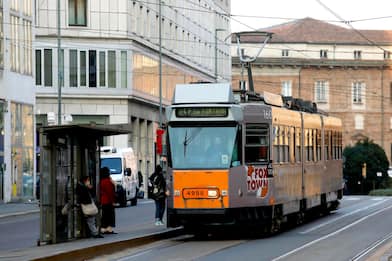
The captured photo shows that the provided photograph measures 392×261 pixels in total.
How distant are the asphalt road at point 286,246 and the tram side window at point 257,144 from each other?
1947mm

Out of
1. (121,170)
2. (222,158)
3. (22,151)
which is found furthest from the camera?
(22,151)

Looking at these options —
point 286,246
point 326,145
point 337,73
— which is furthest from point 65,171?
point 337,73

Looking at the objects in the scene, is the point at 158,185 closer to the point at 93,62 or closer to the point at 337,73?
the point at 93,62

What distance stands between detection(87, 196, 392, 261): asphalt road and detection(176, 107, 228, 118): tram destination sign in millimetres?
2938

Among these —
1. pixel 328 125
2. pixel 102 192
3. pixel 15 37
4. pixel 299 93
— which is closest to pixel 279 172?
pixel 102 192

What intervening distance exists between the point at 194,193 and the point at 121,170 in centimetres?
2427

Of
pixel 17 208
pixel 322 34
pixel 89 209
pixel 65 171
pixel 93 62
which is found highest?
pixel 322 34

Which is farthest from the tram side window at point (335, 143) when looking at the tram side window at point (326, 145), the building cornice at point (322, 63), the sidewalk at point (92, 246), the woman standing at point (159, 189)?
the building cornice at point (322, 63)

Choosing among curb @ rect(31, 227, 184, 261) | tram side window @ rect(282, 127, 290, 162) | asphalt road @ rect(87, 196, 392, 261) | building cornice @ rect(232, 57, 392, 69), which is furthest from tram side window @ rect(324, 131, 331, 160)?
building cornice @ rect(232, 57, 392, 69)

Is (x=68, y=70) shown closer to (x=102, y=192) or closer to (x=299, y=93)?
(x=102, y=192)

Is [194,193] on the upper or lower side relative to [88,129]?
lower

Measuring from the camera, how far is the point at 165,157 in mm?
26516

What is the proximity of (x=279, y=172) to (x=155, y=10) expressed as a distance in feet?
157

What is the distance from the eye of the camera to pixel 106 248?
76.3 feet
